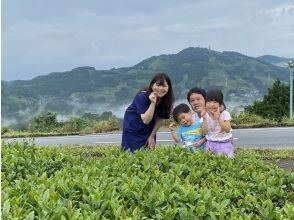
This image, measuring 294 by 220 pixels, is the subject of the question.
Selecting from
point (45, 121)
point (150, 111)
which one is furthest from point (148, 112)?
point (45, 121)

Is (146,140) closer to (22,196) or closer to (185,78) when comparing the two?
(22,196)

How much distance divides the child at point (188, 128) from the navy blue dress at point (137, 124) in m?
0.12

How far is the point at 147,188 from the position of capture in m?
3.12

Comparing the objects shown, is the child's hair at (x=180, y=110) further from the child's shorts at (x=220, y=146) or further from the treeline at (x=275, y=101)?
the treeline at (x=275, y=101)

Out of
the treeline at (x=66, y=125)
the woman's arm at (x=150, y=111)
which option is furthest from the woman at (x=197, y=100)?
the treeline at (x=66, y=125)

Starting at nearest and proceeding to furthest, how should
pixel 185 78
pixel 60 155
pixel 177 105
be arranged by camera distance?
1. pixel 60 155
2. pixel 177 105
3. pixel 185 78

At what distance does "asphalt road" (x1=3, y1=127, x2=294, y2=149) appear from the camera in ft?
39.2

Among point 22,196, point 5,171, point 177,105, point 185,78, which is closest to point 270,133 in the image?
point 177,105

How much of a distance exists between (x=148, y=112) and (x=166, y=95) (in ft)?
0.79

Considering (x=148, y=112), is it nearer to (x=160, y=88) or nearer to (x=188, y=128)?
(x=160, y=88)

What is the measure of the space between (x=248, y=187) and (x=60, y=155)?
1.81 m

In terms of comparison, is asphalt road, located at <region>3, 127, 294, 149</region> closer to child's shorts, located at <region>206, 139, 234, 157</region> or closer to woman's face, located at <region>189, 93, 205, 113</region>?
woman's face, located at <region>189, 93, 205, 113</region>

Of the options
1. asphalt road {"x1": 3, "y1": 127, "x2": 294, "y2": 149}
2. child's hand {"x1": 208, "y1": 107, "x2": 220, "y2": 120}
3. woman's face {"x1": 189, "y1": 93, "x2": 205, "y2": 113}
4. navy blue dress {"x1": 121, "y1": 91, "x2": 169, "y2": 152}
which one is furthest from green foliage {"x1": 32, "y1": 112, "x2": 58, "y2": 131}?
child's hand {"x1": 208, "y1": 107, "x2": 220, "y2": 120}

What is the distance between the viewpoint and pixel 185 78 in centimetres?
12712
